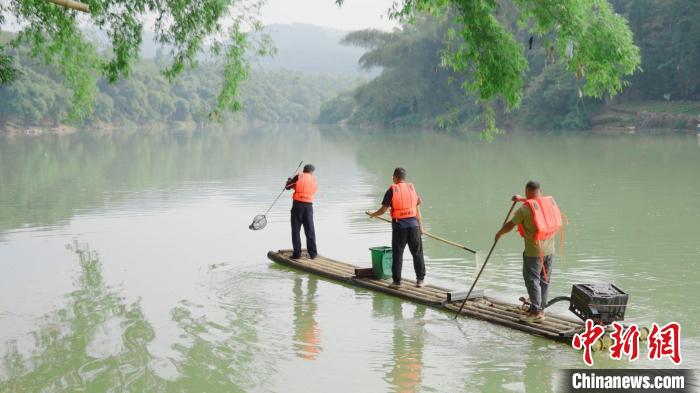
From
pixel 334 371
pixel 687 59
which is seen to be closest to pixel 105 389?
pixel 334 371

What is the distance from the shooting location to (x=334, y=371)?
7.81m

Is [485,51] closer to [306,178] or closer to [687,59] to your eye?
[306,178]

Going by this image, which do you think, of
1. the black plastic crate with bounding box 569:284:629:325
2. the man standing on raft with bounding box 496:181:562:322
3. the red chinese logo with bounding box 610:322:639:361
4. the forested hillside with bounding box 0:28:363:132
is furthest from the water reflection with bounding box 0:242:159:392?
the forested hillside with bounding box 0:28:363:132

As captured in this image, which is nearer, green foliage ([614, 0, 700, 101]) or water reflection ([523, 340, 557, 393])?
water reflection ([523, 340, 557, 393])

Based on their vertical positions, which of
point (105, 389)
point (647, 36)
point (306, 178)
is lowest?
point (105, 389)

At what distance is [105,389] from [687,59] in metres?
57.9

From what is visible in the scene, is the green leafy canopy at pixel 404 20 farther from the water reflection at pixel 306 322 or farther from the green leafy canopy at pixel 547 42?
the water reflection at pixel 306 322

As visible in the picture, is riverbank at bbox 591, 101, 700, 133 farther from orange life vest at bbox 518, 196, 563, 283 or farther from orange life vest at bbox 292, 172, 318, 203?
orange life vest at bbox 518, 196, 563, 283

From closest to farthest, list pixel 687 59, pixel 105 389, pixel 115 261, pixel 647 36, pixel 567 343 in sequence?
pixel 105 389 → pixel 567 343 → pixel 115 261 → pixel 687 59 → pixel 647 36

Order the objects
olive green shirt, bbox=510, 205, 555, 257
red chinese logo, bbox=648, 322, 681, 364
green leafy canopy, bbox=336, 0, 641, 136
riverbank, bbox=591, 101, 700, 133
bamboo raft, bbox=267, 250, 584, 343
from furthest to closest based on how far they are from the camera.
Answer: riverbank, bbox=591, 101, 700, 133
olive green shirt, bbox=510, 205, 555, 257
bamboo raft, bbox=267, 250, 584, 343
green leafy canopy, bbox=336, 0, 641, 136
red chinese logo, bbox=648, 322, 681, 364

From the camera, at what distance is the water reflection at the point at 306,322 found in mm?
8484

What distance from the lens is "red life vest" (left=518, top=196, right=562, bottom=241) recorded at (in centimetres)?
847

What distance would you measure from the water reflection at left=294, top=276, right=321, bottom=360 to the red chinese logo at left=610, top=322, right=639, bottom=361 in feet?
9.89

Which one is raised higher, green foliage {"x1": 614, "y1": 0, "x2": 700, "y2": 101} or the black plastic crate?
green foliage {"x1": 614, "y1": 0, "x2": 700, "y2": 101}
